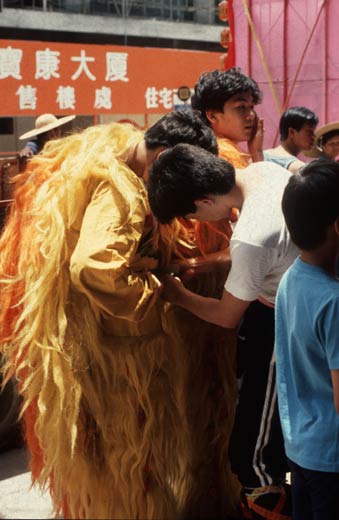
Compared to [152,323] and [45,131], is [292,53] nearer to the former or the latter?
[45,131]

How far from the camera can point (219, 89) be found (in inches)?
122

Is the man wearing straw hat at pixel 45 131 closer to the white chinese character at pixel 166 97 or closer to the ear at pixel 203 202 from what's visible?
the ear at pixel 203 202

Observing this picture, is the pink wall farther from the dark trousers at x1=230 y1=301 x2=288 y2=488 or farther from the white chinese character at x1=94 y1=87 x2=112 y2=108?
the white chinese character at x1=94 y1=87 x2=112 y2=108

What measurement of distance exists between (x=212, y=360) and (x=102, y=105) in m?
9.82

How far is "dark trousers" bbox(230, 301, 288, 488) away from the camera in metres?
2.60

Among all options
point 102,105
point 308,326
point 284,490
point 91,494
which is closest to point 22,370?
point 91,494

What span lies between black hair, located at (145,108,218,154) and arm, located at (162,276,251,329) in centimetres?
44

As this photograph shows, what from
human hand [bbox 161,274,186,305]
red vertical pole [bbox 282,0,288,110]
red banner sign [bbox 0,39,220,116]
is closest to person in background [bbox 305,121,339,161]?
red vertical pole [bbox 282,0,288,110]

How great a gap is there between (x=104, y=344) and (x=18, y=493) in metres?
1.14

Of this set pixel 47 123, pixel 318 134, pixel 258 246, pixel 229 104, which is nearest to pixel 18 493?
pixel 258 246

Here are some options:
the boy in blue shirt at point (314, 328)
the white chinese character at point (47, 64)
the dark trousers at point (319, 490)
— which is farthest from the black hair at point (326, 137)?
the white chinese character at point (47, 64)

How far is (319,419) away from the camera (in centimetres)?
197

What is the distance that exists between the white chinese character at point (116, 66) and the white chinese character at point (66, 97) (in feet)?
2.64

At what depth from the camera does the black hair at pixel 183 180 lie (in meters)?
2.34
